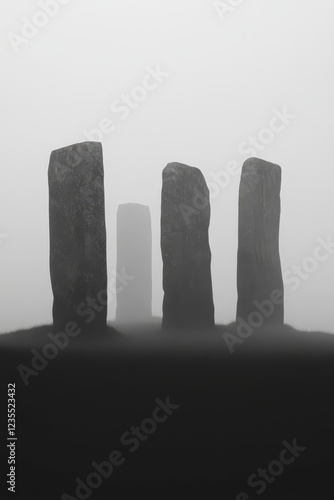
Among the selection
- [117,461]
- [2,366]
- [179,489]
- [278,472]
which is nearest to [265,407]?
[278,472]

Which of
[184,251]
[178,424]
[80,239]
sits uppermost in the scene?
[80,239]

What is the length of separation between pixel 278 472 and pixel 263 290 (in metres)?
3.74

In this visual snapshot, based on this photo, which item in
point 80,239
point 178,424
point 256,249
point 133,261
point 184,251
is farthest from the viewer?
point 133,261

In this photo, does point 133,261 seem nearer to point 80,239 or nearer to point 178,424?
point 80,239

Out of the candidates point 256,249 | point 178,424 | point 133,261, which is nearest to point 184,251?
point 256,249

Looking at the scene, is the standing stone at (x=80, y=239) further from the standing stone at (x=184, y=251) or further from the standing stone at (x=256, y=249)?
the standing stone at (x=256, y=249)

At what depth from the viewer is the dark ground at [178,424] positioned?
5379 mm

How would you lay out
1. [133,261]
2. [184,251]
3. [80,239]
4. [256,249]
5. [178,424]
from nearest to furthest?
[178,424] < [80,239] < [184,251] < [256,249] < [133,261]

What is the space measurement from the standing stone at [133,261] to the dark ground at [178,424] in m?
6.35

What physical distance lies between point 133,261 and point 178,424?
23.3 feet

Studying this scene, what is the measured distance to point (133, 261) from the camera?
1241 centimetres

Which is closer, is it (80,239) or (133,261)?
(80,239)

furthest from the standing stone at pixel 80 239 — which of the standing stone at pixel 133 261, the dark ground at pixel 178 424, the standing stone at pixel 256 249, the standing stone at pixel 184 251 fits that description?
the standing stone at pixel 133 261

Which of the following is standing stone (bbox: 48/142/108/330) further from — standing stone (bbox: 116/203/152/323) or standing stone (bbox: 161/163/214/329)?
standing stone (bbox: 116/203/152/323)
